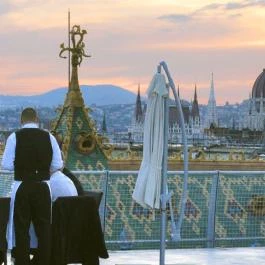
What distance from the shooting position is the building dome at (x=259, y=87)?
15212 cm

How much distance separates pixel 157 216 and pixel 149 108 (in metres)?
5.65

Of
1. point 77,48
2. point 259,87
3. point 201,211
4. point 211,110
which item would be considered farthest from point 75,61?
point 211,110

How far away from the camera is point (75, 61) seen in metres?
20.7

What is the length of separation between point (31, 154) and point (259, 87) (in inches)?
5852

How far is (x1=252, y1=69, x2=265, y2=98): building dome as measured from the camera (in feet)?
499

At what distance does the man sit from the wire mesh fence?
3.98 metres

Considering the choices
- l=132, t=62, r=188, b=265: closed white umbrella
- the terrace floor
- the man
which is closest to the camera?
the man

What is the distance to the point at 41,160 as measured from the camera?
712cm

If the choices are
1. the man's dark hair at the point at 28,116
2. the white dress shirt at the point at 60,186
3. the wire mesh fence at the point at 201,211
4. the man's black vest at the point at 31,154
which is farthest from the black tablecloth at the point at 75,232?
the wire mesh fence at the point at 201,211

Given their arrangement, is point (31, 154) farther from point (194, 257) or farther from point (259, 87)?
point (259, 87)

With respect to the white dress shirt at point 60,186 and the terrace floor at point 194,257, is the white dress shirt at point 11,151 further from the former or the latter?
the terrace floor at point 194,257

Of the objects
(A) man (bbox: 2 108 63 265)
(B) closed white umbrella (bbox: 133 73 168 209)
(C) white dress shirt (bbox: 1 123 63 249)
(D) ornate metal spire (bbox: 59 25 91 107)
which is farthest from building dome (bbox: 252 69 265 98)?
(A) man (bbox: 2 108 63 265)

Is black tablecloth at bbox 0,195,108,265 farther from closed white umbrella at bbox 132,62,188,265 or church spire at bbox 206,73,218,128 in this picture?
church spire at bbox 206,73,218,128

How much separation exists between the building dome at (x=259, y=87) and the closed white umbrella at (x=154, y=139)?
144264 mm
